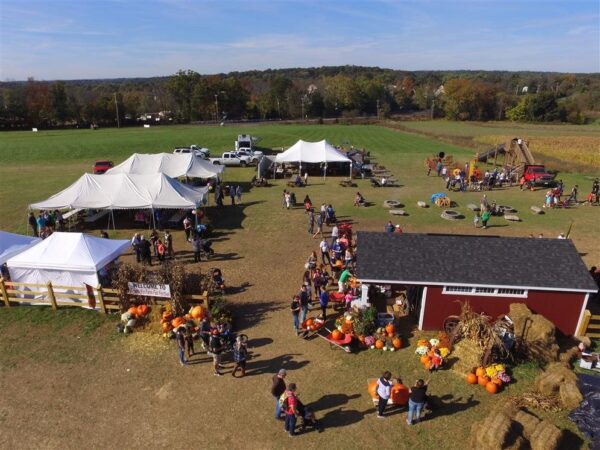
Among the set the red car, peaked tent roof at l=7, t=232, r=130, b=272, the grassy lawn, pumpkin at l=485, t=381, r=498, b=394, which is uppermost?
peaked tent roof at l=7, t=232, r=130, b=272

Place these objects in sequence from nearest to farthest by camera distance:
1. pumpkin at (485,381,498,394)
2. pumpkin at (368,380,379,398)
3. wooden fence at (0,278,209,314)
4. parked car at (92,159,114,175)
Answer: pumpkin at (368,380,379,398), pumpkin at (485,381,498,394), wooden fence at (0,278,209,314), parked car at (92,159,114,175)

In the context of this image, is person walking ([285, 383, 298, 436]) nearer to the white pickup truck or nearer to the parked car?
the parked car

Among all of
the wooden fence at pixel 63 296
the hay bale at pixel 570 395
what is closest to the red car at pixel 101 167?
Result: the wooden fence at pixel 63 296

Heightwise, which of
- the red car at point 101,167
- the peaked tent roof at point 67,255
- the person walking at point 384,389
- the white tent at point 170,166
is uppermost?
the white tent at point 170,166

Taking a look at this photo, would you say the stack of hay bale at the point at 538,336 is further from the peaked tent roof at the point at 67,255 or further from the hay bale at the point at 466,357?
the peaked tent roof at the point at 67,255

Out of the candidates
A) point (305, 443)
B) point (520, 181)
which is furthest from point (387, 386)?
point (520, 181)

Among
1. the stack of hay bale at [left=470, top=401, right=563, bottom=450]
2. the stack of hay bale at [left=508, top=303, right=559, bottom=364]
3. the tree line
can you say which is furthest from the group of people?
the tree line
